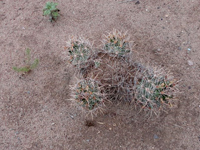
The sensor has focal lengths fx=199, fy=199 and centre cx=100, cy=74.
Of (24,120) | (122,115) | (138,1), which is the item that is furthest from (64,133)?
(138,1)

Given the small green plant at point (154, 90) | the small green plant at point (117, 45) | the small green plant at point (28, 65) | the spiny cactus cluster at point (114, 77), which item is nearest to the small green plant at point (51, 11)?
the small green plant at point (28, 65)

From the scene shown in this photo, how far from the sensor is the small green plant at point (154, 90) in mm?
1986

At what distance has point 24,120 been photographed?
2.60m

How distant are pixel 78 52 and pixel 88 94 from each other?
Answer: 55cm

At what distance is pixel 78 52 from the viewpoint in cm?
233

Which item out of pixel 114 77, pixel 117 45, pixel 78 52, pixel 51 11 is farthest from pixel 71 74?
pixel 51 11

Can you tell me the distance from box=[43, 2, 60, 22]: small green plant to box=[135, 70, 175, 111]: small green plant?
1931 mm

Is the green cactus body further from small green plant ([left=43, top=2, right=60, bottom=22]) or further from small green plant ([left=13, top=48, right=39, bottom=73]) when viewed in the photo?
small green plant ([left=43, top=2, right=60, bottom=22])

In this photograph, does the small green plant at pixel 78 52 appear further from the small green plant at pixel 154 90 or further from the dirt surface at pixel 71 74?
the small green plant at pixel 154 90

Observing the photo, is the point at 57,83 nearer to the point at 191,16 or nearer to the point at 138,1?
the point at 138,1

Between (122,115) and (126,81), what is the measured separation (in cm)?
47

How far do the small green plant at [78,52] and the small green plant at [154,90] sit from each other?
72cm

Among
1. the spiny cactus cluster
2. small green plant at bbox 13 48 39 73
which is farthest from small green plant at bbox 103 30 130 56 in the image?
small green plant at bbox 13 48 39 73

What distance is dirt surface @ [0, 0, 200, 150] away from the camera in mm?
2418
